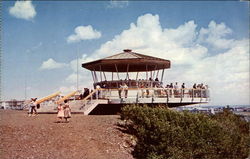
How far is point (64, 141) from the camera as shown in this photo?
13.0 metres

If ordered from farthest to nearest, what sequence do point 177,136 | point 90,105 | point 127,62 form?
point 127,62 → point 90,105 → point 177,136

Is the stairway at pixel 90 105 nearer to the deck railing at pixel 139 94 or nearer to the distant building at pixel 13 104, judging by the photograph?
the deck railing at pixel 139 94

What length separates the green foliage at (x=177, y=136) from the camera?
14.3 meters

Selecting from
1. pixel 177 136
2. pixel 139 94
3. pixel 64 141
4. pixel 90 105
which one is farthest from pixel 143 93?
pixel 64 141

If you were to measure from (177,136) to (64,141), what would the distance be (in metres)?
5.43

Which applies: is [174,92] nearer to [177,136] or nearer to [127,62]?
[127,62]

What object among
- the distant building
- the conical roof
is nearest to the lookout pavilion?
the conical roof

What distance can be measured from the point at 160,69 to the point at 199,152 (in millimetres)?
16232

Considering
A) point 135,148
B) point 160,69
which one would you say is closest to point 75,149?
point 135,148

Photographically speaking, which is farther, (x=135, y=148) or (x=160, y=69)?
(x=160, y=69)

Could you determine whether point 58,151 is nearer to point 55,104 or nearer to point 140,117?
point 140,117

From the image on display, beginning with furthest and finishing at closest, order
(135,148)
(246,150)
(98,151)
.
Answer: (246,150) < (135,148) < (98,151)

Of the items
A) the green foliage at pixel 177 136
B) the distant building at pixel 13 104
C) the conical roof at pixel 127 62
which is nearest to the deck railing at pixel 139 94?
the conical roof at pixel 127 62

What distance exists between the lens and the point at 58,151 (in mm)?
11898
